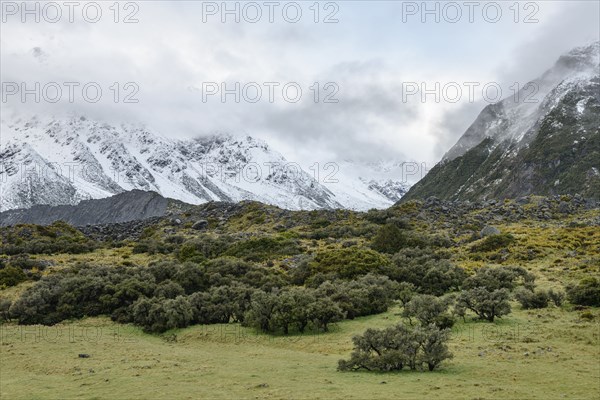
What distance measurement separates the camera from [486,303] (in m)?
26.1

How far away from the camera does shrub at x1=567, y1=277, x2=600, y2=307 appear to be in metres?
27.2

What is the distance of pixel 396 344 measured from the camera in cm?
1983

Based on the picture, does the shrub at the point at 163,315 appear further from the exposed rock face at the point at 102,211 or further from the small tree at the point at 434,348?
the exposed rock face at the point at 102,211

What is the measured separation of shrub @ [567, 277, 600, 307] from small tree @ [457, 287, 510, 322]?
4219mm

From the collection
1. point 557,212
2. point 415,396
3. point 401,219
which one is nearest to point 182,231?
point 401,219

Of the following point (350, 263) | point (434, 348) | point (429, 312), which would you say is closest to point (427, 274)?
point (350, 263)

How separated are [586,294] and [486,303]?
5817 mm

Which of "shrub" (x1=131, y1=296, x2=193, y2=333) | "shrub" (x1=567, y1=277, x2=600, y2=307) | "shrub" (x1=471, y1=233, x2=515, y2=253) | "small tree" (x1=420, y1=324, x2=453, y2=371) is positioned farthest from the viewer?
"shrub" (x1=471, y1=233, x2=515, y2=253)

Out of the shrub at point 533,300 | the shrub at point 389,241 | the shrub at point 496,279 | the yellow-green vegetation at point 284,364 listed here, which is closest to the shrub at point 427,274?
the shrub at point 496,279

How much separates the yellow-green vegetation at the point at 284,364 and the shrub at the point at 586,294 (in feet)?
4.98

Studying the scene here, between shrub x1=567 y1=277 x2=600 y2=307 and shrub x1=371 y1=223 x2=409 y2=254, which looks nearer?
shrub x1=567 y1=277 x2=600 y2=307

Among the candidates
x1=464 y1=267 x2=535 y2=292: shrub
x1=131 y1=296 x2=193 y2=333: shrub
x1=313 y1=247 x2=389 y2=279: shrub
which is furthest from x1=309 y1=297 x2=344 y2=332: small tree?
x1=313 y1=247 x2=389 y2=279: shrub

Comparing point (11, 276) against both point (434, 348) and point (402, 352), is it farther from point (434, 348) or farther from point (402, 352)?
point (434, 348)

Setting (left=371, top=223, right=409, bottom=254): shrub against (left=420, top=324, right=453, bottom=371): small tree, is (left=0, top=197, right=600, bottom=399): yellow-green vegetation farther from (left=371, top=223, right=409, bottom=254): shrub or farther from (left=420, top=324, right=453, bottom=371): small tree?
(left=420, top=324, right=453, bottom=371): small tree
